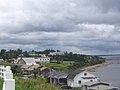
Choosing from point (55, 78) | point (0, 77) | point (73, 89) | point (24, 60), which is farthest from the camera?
point (24, 60)

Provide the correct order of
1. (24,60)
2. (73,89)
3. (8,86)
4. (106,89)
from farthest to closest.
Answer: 1. (24,60)
2. (73,89)
3. (106,89)
4. (8,86)

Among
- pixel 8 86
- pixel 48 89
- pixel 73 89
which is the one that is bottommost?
pixel 73 89

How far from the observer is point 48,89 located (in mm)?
12586

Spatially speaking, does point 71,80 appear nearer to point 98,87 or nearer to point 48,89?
point 98,87

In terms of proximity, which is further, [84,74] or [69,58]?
[69,58]

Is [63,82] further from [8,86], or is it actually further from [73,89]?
[8,86]

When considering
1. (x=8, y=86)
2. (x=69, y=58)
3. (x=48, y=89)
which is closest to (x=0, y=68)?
(x=48, y=89)

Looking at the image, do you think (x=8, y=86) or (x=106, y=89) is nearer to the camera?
(x=8, y=86)

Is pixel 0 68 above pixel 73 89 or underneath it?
above

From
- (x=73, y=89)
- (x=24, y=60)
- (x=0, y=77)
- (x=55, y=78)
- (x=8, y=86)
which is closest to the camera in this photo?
(x=8, y=86)

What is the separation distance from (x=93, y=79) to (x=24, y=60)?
51.8 metres

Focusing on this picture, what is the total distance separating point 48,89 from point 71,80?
137 ft

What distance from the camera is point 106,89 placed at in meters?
43.8

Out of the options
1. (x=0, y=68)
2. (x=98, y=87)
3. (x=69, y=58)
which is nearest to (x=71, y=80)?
(x=98, y=87)
